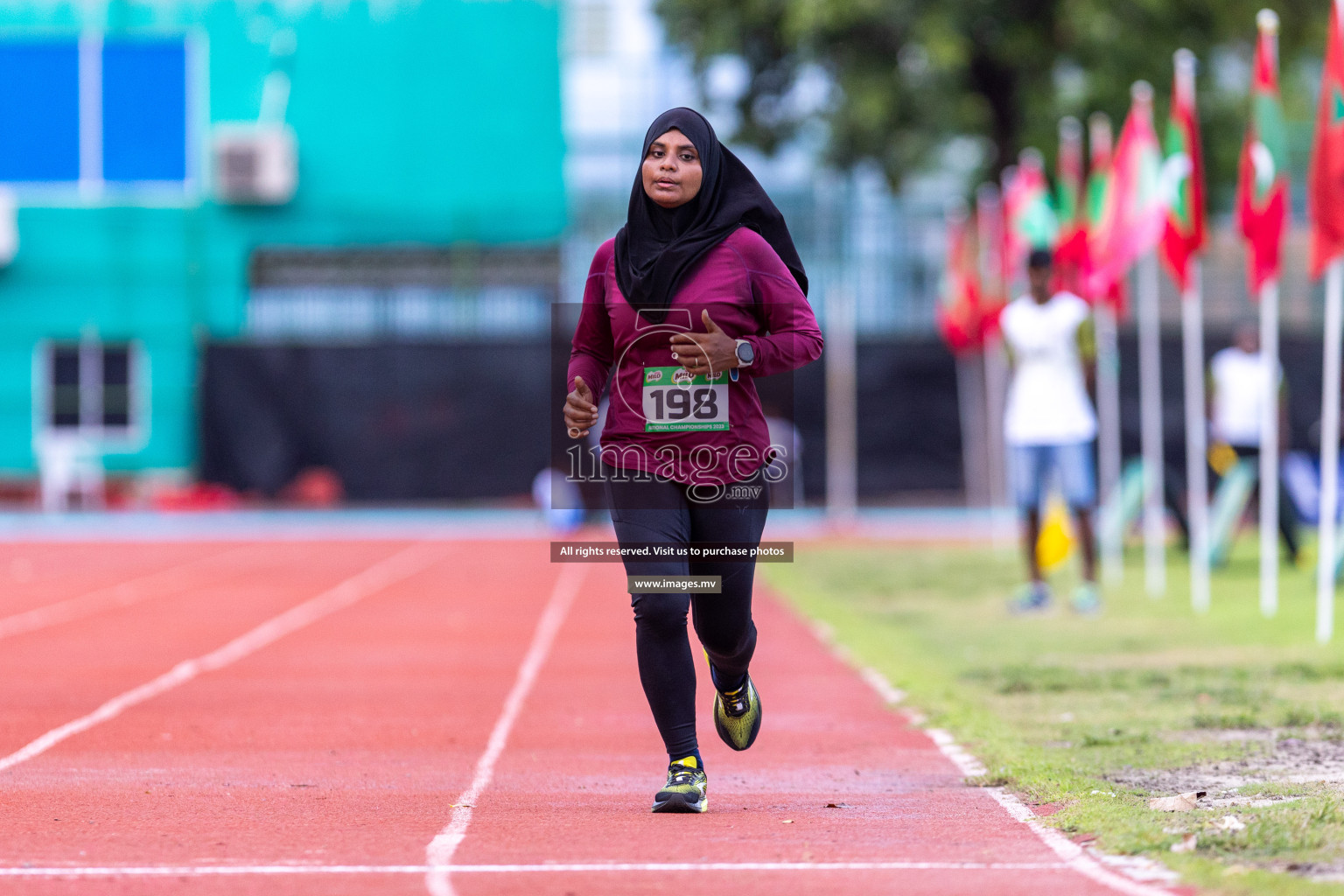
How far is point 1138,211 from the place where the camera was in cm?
1334

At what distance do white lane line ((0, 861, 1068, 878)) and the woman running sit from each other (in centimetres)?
81

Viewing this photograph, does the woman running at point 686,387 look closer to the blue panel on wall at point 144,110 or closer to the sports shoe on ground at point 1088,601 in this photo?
the sports shoe on ground at point 1088,601

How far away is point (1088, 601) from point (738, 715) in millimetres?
6516

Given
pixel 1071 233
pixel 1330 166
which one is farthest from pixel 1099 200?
pixel 1330 166

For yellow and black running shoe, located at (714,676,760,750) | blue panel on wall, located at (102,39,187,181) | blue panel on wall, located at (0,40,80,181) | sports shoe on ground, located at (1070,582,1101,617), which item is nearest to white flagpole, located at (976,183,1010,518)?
sports shoe on ground, located at (1070,582,1101,617)

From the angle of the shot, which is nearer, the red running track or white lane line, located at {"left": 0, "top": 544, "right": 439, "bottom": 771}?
the red running track

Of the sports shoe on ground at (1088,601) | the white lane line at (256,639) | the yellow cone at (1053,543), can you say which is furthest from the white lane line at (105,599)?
the sports shoe on ground at (1088,601)

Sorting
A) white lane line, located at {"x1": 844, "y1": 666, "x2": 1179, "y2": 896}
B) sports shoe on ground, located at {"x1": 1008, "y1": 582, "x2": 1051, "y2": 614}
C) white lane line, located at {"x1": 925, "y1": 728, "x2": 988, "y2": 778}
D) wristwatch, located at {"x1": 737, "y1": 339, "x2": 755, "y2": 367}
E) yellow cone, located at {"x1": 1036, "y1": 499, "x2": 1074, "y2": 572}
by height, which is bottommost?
sports shoe on ground, located at {"x1": 1008, "y1": 582, "x2": 1051, "y2": 614}

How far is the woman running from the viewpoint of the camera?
5.49m

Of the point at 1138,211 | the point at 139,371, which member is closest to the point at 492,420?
the point at 139,371

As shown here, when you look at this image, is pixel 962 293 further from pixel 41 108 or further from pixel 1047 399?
pixel 41 108

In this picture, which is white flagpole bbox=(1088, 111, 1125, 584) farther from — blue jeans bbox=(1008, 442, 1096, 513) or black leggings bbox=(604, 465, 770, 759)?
black leggings bbox=(604, 465, 770, 759)

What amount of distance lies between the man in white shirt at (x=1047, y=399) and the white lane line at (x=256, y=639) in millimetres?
4824

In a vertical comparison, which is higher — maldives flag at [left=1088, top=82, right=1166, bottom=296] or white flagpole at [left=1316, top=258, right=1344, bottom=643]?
maldives flag at [left=1088, top=82, right=1166, bottom=296]
